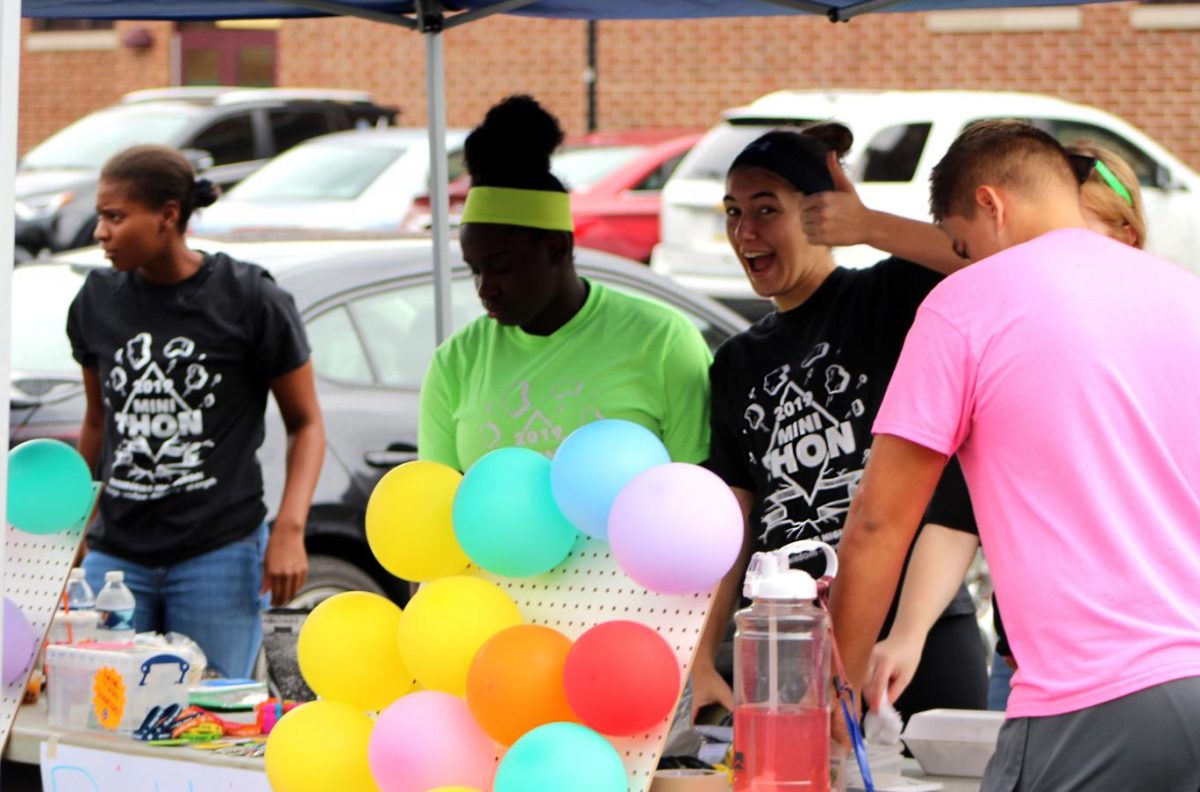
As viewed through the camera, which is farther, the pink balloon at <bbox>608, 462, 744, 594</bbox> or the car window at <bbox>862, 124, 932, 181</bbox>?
the car window at <bbox>862, 124, 932, 181</bbox>

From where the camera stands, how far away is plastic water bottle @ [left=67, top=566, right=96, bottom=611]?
4504mm

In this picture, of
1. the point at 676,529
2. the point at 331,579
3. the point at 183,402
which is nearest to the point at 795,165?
the point at 676,529

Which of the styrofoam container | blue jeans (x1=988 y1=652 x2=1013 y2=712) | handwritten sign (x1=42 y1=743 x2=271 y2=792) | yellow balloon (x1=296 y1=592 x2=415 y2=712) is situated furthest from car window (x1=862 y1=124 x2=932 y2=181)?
yellow balloon (x1=296 y1=592 x2=415 y2=712)

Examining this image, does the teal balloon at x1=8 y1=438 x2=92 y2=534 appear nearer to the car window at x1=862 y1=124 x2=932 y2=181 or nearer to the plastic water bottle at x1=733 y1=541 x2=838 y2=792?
the plastic water bottle at x1=733 y1=541 x2=838 y2=792

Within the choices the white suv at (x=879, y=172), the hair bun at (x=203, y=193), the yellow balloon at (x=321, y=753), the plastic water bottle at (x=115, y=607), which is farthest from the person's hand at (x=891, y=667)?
the white suv at (x=879, y=172)

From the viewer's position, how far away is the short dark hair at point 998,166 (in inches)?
112

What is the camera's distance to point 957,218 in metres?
2.91

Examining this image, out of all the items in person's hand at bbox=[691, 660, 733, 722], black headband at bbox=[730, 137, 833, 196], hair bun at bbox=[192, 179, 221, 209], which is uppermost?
black headband at bbox=[730, 137, 833, 196]

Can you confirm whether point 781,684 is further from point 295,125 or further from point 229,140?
point 295,125

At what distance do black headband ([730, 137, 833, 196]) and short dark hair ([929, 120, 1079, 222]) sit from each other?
0.77m

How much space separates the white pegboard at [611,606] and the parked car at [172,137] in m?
11.6

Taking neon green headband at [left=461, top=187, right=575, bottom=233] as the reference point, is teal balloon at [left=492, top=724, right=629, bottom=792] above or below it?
below

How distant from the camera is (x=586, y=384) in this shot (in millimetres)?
3898

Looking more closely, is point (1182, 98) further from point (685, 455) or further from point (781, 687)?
point (781, 687)
